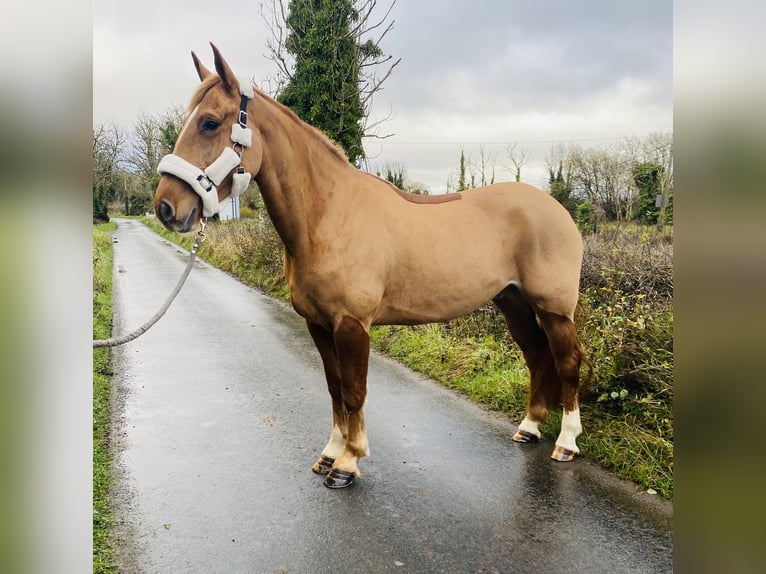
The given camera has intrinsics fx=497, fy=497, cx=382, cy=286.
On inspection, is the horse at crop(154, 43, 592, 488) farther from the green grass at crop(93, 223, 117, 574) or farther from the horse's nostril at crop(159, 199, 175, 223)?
the green grass at crop(93, 223, 117, 574)

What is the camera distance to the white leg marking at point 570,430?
322 cm

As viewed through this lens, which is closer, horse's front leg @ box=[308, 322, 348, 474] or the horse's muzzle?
the horse's muzzle

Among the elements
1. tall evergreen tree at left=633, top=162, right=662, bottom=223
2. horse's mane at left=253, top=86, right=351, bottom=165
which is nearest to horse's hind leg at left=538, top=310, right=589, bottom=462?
horse's mane at left=253, top=86, right=351, bottom=165

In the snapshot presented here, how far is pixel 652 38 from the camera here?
100 inches

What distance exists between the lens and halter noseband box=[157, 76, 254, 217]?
2.15 meters

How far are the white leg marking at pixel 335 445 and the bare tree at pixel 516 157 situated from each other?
2447mm

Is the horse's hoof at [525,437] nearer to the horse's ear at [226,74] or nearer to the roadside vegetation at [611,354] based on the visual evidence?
the roadside vegetation at [611,354]

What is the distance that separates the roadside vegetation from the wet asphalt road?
21 cm

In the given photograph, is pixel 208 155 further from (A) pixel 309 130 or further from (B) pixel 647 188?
(B) pixel 647 188

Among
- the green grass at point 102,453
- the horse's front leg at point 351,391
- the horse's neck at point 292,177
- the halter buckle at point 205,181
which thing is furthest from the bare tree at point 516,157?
the green grass at point 102,453

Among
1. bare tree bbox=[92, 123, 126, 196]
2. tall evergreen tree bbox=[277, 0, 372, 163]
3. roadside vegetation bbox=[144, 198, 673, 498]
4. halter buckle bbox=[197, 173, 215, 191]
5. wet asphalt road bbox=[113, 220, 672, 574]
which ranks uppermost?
tall evergreen tree bbox=[277, 0, 372, 163]

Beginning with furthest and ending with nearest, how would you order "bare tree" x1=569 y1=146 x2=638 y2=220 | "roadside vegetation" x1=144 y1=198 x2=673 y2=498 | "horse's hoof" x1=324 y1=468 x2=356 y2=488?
"bare tree" x1=569 y1=146 x2=638 y2=220 → "roadside vegetation" x1=144 y1=198 x2=673 y2=498 → "horse's hoof" x1=324 y1=468 x2=356 y2=488
